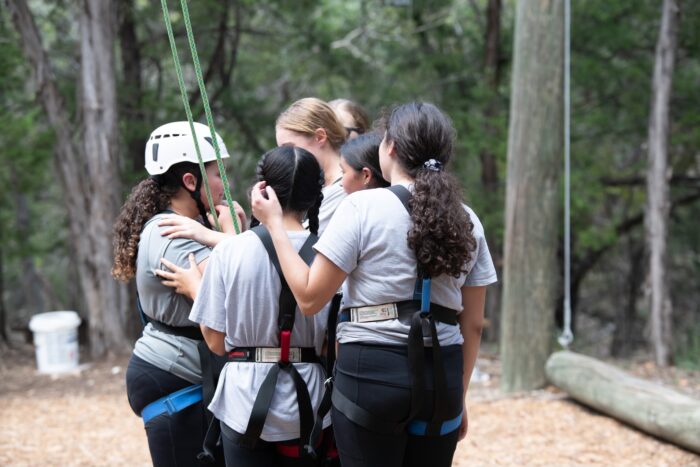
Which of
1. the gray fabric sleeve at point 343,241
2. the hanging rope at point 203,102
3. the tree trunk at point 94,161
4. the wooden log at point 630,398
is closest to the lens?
the gray fabric sleeve at point 343,241

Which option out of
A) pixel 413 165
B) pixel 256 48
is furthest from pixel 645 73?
pixel 413 165

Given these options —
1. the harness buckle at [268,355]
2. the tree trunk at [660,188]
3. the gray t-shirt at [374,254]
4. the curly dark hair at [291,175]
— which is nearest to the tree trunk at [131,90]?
the tree trunk at [660,188]

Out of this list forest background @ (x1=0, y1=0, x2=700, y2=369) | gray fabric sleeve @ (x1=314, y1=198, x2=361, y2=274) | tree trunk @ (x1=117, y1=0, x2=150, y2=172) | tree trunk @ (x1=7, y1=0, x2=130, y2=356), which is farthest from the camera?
tree trunk @ (x1=117, y1=0, x2=150, y2=172)

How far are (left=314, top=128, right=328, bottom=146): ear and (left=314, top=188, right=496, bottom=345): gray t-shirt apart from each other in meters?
1.02

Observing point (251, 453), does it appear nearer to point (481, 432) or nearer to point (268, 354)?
point (268, 354)

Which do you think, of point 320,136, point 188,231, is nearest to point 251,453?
point 188,231

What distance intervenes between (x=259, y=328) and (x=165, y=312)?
20.5 inches

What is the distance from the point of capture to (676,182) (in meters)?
12.3

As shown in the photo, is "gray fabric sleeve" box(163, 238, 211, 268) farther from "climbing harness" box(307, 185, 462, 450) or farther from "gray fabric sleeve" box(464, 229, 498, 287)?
"gray fabric sleeve" box(464, 229, 498, 287)

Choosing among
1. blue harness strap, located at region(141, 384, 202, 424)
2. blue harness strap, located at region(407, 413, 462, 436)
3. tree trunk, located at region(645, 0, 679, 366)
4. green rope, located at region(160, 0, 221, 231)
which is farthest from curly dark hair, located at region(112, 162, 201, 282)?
tree trunk, located at region(645, 0, 679, 366)

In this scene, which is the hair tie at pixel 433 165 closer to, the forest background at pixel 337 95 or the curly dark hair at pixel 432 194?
the curly dark hair at pixel 432 194

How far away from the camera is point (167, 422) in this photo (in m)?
2.72

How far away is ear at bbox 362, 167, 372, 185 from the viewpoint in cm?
278

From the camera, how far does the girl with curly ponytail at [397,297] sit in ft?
7.54
